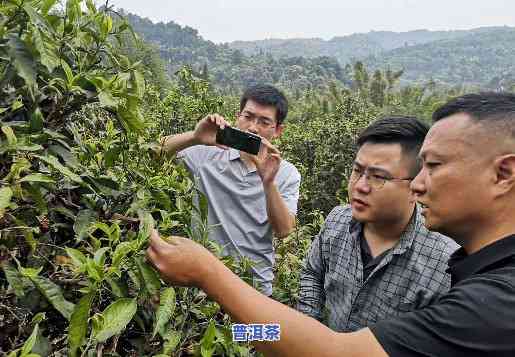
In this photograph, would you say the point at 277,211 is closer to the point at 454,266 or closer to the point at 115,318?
the point at 454,266

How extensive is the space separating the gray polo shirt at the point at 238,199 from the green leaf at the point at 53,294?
1159 mm

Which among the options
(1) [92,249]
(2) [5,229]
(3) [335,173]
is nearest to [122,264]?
(1) [92,249]

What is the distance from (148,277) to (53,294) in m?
0.17

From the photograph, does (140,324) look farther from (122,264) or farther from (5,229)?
(5,229)

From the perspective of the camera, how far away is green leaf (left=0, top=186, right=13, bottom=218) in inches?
34.4

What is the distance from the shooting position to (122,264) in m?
1.00

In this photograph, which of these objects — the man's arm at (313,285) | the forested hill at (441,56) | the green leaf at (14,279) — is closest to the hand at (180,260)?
the green leaf at (14,279)

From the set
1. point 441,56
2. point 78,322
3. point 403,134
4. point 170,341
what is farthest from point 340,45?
point 78,322

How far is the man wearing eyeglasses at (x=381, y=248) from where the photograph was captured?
1.55 m

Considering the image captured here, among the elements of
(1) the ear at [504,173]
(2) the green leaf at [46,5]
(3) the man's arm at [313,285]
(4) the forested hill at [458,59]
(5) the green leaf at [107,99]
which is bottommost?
(4) the forested hill at [458,59]

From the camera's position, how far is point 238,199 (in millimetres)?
2156

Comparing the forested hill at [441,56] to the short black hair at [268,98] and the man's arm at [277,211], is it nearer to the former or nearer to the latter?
the short black hair at [268,98]

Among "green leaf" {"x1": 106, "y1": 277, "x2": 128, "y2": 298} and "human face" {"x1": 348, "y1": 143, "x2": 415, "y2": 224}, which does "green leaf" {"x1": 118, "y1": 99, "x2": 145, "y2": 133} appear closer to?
"green leaf" {"x1": 106, "y1": 277, "x2": 128, "y2": 298}

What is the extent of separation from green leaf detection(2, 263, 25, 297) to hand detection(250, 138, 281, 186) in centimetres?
112
